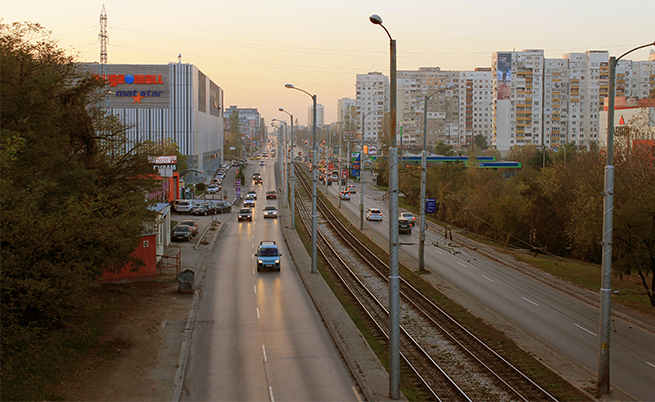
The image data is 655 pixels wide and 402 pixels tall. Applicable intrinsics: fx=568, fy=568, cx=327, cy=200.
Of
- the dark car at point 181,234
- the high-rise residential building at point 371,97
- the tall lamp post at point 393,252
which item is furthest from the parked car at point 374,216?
the high-rise residential building at point 371,97

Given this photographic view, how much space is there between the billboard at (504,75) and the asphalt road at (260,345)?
9469 centimetres

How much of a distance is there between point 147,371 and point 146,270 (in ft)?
39.8

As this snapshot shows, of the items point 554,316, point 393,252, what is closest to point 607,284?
point 393,252

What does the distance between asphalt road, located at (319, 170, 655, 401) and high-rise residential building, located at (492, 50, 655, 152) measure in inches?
3533

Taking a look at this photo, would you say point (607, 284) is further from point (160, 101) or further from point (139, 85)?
point (139, 85)

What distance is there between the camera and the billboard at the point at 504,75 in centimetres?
11181

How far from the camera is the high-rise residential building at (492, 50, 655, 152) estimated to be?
383 feet

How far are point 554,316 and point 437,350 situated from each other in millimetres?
6399

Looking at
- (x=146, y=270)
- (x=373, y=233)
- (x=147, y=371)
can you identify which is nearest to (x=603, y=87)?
(x=373, y=233)

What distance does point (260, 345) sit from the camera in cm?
1695

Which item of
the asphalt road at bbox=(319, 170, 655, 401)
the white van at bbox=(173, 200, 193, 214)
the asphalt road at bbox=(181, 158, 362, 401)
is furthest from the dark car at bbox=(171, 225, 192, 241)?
the white van at bbox=(173, 200, 193, 214)

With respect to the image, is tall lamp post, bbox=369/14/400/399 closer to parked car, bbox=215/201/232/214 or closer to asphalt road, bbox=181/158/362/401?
asphalt road, bbox=181/158/362/401

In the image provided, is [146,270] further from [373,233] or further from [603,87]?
[603,87]

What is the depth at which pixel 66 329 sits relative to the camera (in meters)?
15.2
